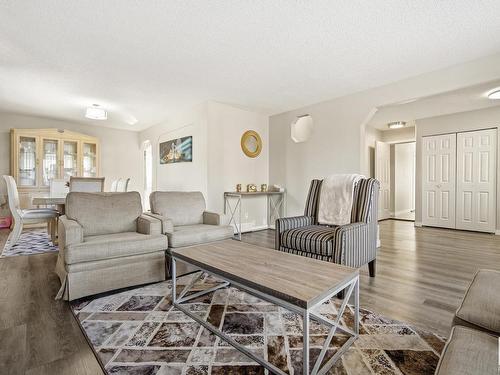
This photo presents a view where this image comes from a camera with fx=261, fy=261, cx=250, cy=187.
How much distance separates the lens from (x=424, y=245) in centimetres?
394

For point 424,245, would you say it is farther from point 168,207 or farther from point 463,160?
point 168,207

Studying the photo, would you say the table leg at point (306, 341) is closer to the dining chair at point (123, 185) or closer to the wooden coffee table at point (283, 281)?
the wooden coffee table at point (283, 281)

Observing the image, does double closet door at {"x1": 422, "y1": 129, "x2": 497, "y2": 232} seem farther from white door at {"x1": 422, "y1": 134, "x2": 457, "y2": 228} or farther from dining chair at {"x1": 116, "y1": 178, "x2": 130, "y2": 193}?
dining chair at {"x1": 116, "y1": 178, "x2": 130, "y2": 193}

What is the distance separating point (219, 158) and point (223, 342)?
3.38 metres

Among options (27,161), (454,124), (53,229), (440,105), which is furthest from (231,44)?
(27,161)

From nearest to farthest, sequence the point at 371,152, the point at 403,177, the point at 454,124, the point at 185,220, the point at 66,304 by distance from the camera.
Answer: the point at 66,304, the point at 185,220, the point at 454,124, the point at 371,152, the point at 403,177

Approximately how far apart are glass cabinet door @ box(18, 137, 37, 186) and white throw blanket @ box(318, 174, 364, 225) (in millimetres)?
5814

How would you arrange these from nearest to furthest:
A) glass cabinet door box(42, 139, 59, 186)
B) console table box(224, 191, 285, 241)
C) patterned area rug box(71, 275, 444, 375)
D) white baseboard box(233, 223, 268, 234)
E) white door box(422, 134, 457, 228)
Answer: patterned area rug box(71, 275, 444, 375) < console table box(224, 191, 285, 241) < white baseboard box(233, 223, 268, 234) < white door box(422, 134, 457, 228) < glass cabinet door box(42, 139, 59, 186)

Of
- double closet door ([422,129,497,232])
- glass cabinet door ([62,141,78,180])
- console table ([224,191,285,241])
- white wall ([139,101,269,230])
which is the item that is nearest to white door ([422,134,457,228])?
double closet door ([422,129,497,232])

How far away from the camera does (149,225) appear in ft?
8.49

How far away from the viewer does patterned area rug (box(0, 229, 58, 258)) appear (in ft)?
11.4

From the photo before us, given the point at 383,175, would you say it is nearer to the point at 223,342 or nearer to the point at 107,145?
the point at 223,342

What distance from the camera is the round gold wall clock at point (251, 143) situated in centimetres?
499

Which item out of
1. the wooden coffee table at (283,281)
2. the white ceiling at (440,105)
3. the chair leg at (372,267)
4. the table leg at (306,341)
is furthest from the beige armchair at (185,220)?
the white ceiling at (440,105)
